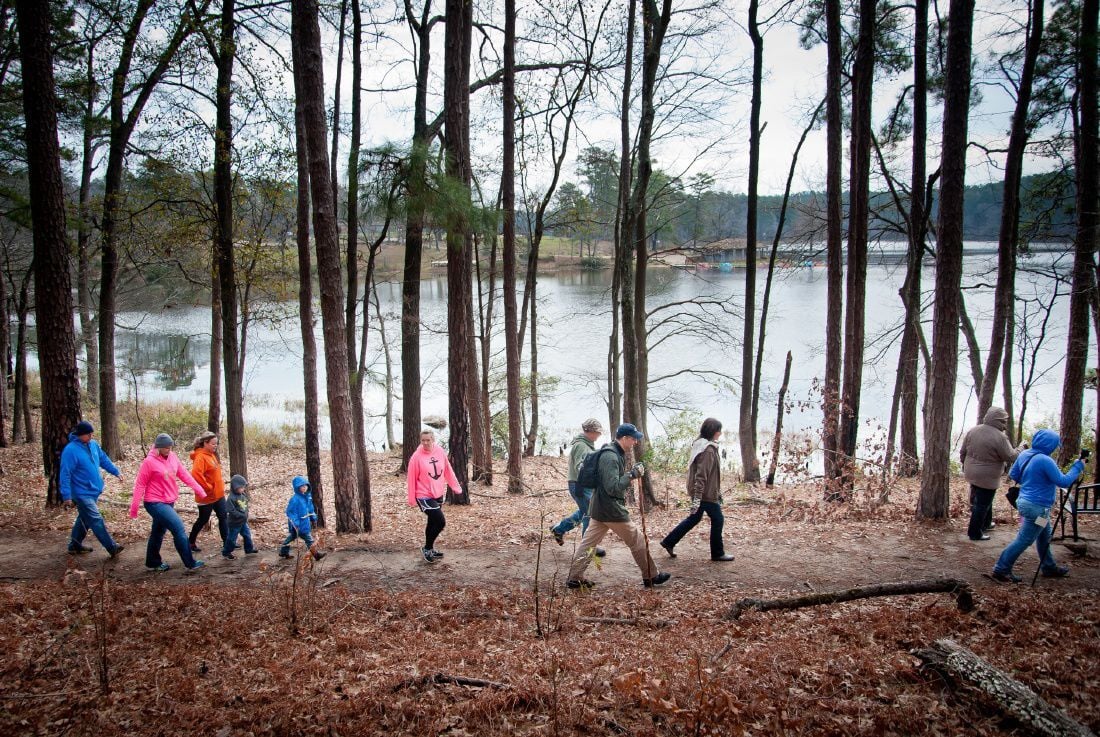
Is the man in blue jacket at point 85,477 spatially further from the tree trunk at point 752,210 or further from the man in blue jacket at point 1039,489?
the tree trunk at point 752,210

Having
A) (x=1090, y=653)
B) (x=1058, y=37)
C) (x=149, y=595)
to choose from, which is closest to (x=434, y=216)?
(x=149, y=595)

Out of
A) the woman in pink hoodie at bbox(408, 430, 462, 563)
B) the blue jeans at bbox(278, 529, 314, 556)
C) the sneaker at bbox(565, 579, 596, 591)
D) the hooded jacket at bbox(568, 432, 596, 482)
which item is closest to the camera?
the sneaker at bbox(565, 579, 596, 591)

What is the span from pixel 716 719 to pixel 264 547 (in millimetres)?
7198

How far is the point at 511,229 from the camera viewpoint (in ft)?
43.3

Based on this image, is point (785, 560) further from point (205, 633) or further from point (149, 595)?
point (149, 595)

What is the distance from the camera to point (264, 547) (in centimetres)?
897

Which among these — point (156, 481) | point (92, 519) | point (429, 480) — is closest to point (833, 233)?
point (429, 480)

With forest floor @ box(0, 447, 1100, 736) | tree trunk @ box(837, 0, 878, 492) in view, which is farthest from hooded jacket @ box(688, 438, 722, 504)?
tree trunk @ box(837, 0, 878, 492)

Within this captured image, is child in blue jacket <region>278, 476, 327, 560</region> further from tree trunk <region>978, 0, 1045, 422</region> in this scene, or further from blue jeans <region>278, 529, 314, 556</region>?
tree trunk <region>978, 0, 1045, 422</region>

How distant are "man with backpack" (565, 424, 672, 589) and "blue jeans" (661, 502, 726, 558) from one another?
893 mm

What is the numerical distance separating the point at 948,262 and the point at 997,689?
668 cm

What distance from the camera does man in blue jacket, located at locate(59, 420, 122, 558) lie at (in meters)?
7.56

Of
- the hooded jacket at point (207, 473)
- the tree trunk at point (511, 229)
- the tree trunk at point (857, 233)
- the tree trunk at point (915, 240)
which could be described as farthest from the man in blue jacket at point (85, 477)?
the tree trunk at point (915, 240)

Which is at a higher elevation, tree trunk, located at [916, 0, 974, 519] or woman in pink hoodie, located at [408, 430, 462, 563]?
tree trunk, located at [916, 0, 974, 519]
